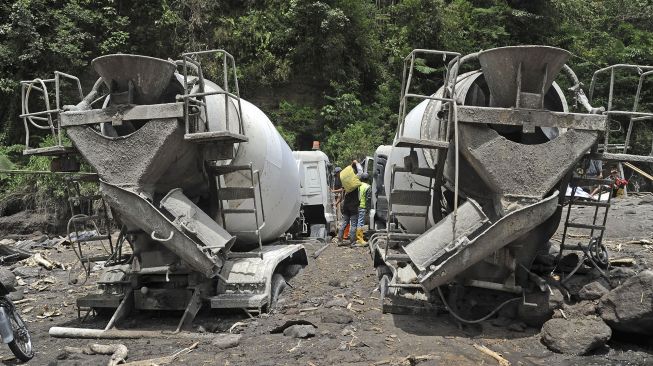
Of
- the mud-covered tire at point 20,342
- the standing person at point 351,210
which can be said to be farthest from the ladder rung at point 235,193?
the standing person at point 351,210

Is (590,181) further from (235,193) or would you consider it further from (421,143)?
(235,193)

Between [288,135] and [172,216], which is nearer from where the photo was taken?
[172,216]

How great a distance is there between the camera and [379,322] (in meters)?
6.12

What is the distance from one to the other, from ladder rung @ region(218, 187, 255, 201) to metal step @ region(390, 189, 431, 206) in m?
1.78

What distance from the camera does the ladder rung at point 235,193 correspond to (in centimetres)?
688

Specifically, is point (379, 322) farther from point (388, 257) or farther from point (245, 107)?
point (245, 107)

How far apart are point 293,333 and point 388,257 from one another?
1.39 metres

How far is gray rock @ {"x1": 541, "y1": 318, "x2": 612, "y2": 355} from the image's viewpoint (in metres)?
5.20

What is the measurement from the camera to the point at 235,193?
22.6 ft

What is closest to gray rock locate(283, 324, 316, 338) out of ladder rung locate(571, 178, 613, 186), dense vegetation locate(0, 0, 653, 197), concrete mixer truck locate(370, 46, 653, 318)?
concrete mixer truck locate(370, 46, 653, 318)

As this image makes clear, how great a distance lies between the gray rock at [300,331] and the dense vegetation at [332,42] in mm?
14526

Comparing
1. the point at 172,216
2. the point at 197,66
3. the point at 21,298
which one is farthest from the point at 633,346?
the point at 21,298

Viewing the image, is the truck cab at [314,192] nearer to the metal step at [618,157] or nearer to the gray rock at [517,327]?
the gray rock at [517,327]

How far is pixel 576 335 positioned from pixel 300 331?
2.72 meters
